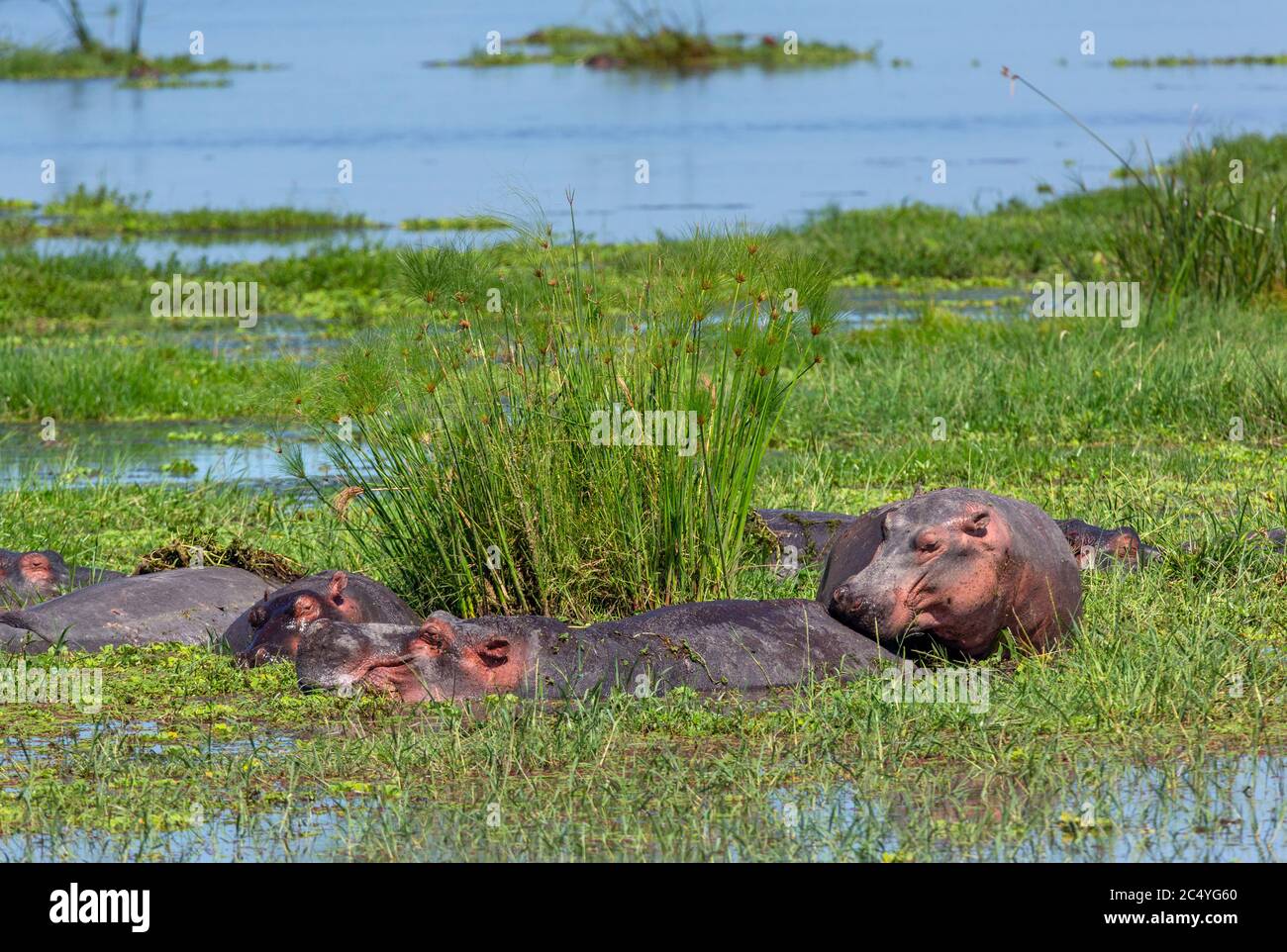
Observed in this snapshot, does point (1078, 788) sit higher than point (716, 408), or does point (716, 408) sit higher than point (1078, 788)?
point (716, 408)

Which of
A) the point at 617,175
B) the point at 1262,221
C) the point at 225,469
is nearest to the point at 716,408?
the point at 225,469

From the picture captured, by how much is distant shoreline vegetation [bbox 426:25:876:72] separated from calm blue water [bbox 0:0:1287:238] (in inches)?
37.0

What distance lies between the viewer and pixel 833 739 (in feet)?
18.1

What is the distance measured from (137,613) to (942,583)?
2.83 meters

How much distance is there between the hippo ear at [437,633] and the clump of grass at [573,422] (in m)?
0.60

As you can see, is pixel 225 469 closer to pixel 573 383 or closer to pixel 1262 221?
pixel 573 383

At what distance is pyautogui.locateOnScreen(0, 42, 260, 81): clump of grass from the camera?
51.5m

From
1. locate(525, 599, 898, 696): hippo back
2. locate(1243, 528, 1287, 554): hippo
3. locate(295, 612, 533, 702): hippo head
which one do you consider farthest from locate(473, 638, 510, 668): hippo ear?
locate(1243, 528, 1287, 554): hippo

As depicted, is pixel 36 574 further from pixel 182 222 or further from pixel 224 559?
pixel 182 222

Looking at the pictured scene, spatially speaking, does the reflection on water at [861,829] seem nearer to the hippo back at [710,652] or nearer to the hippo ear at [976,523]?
the hippo back at [710,652]

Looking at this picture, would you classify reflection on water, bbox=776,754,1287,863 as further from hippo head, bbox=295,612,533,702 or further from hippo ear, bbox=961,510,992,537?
hippo head, bbox=295,612,533,702

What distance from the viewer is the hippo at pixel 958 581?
6.16m
